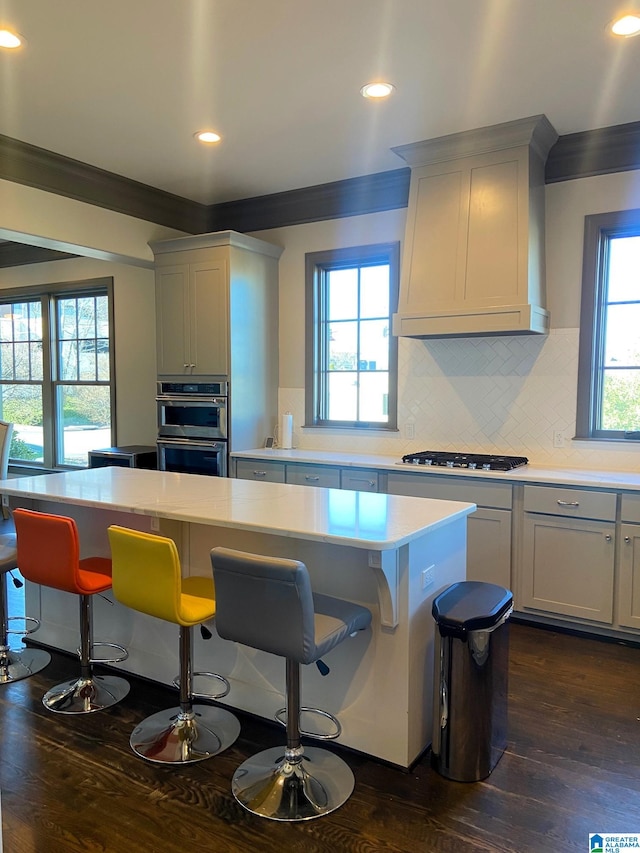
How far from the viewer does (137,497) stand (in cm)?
274

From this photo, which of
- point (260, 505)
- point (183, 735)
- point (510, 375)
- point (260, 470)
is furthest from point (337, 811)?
point (510, 375)

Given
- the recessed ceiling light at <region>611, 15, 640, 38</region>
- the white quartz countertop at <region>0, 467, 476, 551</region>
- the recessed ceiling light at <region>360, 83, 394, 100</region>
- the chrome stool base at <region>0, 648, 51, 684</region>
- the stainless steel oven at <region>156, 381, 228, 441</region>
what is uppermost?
the recessed ceiling light at <region>360, 83, 394, 100</region>

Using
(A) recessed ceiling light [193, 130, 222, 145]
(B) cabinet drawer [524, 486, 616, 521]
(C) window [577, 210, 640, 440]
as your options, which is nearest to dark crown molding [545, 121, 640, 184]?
(C) window [577, 210, 640, 440]

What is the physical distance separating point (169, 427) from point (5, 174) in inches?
80.6

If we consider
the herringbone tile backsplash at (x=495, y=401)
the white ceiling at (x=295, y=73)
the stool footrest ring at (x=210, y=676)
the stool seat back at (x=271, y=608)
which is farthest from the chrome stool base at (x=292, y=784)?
the white ceiling at (x=295, y=73)

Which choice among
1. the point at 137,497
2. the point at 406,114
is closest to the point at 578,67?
the point at 406,114

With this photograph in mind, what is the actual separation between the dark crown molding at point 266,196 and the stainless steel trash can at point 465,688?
290 cm

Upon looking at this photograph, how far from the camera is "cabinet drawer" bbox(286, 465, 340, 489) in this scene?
431 centimetres

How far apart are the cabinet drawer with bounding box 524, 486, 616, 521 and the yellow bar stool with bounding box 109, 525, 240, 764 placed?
194 centimetres

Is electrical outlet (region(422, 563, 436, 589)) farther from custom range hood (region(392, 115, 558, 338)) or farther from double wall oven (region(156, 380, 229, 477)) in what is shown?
double wall oven (region(156, 380, 229, 477))

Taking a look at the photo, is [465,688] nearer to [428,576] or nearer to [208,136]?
[428,576]

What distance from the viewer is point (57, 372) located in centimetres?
664

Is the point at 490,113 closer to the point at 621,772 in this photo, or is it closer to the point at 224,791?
the point at 621,772

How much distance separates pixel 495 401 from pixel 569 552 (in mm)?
1153
